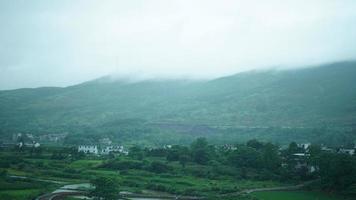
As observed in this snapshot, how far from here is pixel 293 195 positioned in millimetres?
44438

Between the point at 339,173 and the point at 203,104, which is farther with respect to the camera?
the point at 203,104

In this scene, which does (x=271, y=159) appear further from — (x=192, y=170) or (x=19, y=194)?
(x=19, y=194)

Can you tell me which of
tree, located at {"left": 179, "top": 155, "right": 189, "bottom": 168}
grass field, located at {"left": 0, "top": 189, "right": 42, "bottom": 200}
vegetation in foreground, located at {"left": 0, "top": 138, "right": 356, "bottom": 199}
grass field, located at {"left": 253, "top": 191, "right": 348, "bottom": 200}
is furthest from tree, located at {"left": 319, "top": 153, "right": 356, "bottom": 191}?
grass field, located at {"left": 0, "top": 189, "right": 42, "bottom": 200}

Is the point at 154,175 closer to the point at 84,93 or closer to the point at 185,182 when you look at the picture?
the point at 185,182

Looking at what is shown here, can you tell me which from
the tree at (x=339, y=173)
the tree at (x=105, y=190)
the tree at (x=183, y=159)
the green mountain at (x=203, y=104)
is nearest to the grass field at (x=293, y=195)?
the tree at (x=339, y=173)

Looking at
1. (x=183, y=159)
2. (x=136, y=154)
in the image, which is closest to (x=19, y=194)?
(x=183, y=159)

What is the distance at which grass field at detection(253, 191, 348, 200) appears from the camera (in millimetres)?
42188

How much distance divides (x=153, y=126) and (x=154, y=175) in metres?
61.2

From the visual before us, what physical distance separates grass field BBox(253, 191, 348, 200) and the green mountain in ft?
205

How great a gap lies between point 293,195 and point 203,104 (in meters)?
100

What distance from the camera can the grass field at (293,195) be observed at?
4219 centimetres

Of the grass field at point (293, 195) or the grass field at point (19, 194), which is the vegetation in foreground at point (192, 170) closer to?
the grass field at point (19, 194)

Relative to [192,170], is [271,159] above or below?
above

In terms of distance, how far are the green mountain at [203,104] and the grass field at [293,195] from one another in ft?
205
